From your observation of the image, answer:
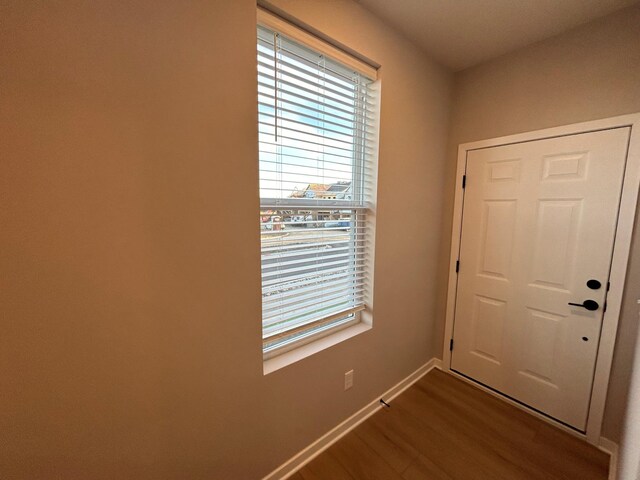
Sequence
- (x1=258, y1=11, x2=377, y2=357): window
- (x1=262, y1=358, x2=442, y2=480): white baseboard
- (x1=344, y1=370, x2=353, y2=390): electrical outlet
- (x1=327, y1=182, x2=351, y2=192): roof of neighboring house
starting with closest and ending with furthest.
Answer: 1. (x1=258, y1=11, x2=377, y2=357): window
2. (x1=262, y1=358, x2=442, y2=480): white baseboard
3. (x1=327, y1=182, x2=351, y2=192): roof of neighboring house
4. (x1=344, y1=370, x2=353, y2=390): electrical outlet

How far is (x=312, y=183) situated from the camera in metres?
1.40

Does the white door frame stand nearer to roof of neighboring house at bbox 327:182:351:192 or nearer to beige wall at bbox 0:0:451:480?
roof of neighboring house at bbox 327:182:351:192

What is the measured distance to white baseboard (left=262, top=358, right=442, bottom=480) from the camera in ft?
4.51

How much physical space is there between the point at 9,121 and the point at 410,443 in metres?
2.38

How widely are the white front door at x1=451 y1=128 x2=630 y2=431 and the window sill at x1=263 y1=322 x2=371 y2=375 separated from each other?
114 cm

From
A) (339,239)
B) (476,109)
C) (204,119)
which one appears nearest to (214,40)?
(204,119)

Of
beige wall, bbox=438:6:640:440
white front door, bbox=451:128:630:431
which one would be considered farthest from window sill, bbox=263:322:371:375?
beige wall, bbox=438:6:640:440

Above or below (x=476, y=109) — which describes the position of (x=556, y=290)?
below

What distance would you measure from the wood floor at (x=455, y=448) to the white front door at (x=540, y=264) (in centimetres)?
22

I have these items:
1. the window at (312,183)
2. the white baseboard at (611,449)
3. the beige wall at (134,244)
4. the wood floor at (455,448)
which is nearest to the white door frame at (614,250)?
the white baseboard at (611,449)

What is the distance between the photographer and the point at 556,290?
1.72 meters

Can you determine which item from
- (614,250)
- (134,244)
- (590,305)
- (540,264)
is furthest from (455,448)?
(134,244)

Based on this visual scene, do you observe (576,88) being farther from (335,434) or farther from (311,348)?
(335,434)

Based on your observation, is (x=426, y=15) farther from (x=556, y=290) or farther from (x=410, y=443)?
(x=410, y=443)
